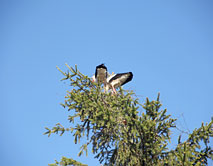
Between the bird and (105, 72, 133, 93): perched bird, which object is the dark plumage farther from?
(105, 72, 133, 93): perched bird

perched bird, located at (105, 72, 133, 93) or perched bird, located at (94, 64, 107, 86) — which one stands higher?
perched bird, located at (105, 72, 133, 93)

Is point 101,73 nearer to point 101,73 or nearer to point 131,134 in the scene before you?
point 101,73

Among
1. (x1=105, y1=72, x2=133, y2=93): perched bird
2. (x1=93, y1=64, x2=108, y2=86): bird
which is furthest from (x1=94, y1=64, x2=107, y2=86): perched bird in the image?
(x1=105, y1=72, x2=133, y2=93): perched bird

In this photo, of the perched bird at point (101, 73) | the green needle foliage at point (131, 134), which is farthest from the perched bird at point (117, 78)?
the green needle foliage at point (131, 134)

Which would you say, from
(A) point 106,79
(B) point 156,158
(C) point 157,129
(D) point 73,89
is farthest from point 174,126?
(A) point 106,79

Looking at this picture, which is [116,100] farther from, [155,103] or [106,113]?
[155,103]

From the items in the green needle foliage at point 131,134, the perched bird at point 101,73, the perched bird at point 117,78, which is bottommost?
the green needle foliage at point 131,134

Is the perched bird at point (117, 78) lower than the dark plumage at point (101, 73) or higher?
higher

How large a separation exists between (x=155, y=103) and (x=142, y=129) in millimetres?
978

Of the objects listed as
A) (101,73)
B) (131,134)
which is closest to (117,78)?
(101,73)

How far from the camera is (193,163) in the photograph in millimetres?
9086

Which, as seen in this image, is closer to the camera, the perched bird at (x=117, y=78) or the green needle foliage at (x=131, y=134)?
the green needle foliage at (x=131, y=134)

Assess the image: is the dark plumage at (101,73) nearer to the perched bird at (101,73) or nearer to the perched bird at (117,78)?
the perched bird at (101,73)

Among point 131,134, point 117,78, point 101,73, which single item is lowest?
point 131,134
